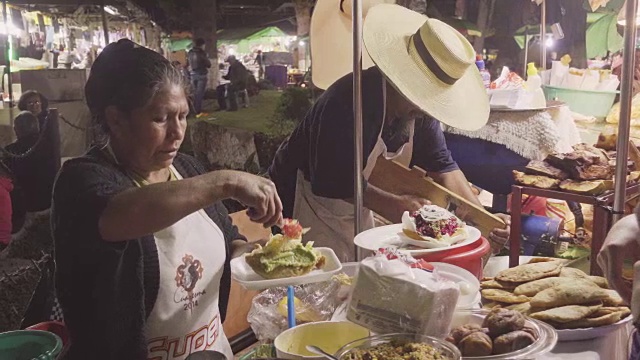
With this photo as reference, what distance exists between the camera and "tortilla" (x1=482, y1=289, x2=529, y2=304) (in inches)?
63.5

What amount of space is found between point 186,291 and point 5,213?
4.02 meters

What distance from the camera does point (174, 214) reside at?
1417 millimetres

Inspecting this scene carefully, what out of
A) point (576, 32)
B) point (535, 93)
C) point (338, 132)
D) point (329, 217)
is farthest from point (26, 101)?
point (576, 32)

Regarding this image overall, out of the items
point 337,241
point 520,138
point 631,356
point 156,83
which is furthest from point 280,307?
point 520,138

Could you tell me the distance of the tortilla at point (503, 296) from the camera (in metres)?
1.61

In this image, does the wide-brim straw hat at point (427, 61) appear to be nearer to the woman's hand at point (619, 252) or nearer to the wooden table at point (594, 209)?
the wooden table at point (594, 209)

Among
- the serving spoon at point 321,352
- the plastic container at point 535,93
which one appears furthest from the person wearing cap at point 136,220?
the plastic container at point 535,93

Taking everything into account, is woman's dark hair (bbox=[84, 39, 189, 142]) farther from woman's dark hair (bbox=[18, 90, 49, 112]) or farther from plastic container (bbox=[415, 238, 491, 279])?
woman's dark hair (bbox=[18, 90, 49, 112])

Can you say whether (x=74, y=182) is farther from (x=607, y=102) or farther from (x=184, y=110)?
(x=607, y=102)

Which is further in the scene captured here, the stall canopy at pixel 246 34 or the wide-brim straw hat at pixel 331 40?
the stall canopy at pixel 246 34

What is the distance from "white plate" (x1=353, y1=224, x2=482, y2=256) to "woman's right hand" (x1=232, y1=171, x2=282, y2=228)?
53cm

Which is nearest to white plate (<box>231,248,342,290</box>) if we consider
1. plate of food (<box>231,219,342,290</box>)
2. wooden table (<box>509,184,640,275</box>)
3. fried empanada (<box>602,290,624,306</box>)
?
plate of food (<box>231,219,342,290</box>)

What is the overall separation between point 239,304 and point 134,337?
88 centimetres

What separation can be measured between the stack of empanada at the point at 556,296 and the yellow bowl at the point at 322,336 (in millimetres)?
458
